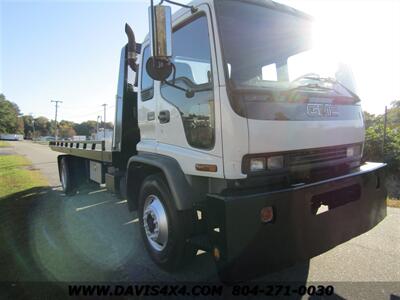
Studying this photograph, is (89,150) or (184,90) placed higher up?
(184,90)

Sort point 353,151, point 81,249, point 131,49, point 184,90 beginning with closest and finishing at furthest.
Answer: point 184,90 → point 353,151 → point 81,249 → point 131,49

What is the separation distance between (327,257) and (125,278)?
2262mm

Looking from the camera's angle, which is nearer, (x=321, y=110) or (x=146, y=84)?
(x=321, y=110)

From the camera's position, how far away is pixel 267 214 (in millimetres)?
2568

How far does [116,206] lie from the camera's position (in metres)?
6.67

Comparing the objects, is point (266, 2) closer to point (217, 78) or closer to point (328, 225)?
point (217, 78)

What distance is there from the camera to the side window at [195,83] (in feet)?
9.66

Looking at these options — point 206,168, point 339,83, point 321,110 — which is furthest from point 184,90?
point 339,83

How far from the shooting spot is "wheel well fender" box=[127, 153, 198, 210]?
122 inches

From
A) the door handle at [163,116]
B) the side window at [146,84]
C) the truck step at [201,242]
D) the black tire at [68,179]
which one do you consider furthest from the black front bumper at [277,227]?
the black tire at [68,179]

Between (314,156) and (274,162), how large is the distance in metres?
0.50

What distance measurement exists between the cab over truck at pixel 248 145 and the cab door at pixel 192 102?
0.03 ft

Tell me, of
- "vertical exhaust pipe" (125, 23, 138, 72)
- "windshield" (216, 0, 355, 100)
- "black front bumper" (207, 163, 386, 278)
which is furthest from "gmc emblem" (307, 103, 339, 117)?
"vertical exhaust pipe" (125, 23, 138, 72)

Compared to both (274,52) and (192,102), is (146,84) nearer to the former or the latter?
(192,102)
